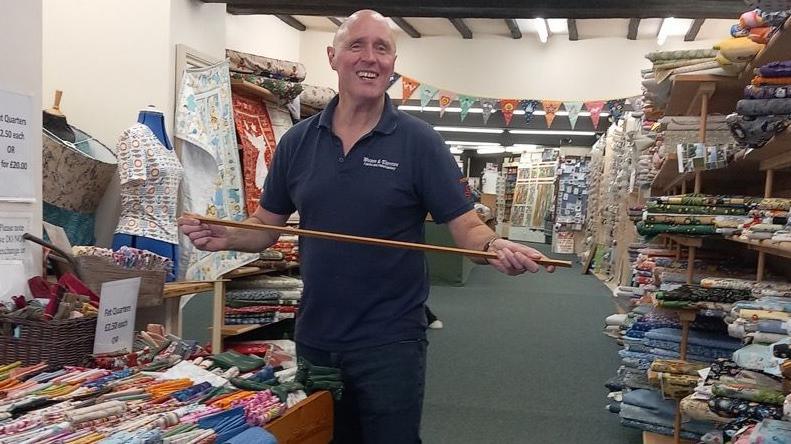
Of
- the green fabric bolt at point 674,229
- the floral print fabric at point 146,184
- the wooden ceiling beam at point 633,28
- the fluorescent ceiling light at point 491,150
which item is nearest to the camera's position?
the green fabric bolt at point 674,229

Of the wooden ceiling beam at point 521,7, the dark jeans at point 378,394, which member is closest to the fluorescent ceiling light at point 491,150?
the wooden ceiling beam at point 521,7

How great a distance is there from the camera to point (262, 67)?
4.37 metres

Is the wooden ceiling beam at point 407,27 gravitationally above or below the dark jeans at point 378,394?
above

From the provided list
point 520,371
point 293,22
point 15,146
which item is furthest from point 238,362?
point 293,22

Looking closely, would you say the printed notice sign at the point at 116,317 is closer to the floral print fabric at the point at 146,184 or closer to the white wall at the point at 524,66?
the floral print fabric at the point at 146,184

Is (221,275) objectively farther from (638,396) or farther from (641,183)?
(641,183)

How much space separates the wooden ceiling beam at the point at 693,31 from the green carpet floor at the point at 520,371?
11.0ft

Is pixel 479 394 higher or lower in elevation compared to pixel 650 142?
lower

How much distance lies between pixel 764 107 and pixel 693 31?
22.4ft

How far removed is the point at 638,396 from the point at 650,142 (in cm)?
243

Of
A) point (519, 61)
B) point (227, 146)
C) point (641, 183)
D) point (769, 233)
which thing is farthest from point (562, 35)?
point (769, 233)

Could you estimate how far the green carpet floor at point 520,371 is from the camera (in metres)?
3.47

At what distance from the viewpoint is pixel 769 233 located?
6.71 ft

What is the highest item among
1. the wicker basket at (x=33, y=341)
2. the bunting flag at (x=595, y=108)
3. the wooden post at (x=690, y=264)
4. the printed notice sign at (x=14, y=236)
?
the bunting flag at (x=595, y=108)
